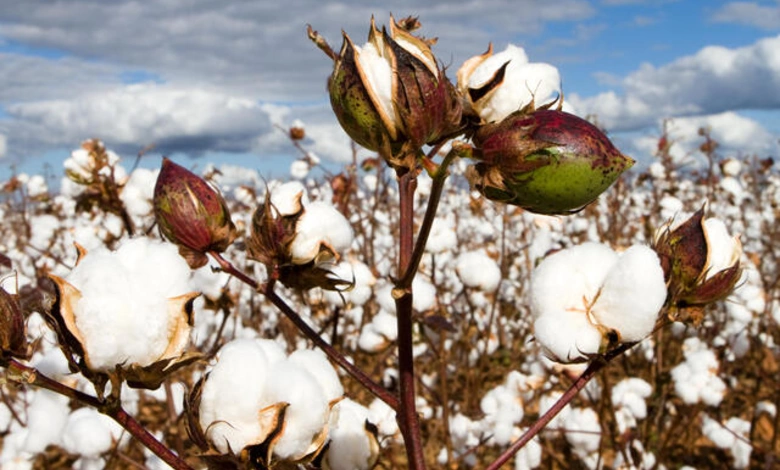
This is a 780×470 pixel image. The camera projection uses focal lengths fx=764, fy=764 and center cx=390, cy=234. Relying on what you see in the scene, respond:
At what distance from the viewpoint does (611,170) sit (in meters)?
0.92

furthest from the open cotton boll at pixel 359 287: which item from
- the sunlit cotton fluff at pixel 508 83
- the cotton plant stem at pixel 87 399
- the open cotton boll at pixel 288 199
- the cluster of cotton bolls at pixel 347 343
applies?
the cotton plant stem at pixel 87 399

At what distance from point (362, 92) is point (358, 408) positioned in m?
0.55

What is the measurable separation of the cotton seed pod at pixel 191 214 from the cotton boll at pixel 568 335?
56cm

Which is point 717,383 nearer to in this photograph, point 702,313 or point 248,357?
point 702,313

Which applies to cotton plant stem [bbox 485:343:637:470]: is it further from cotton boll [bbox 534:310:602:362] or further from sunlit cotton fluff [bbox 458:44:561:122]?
sunlit cotton fluff [bbox 458:44:561:122]

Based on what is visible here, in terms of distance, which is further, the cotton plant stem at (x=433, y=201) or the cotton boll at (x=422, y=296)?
the cotton boll at (x=422, y=296)

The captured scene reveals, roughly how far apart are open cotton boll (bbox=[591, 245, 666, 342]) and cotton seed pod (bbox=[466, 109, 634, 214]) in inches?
4.7

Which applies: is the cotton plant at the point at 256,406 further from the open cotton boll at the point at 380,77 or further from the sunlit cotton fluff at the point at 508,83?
the sunlit cotton fluff at the point at 508,83

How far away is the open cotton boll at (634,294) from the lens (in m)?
0.99

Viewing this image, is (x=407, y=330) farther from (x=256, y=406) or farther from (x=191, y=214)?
(x=191, y=214)

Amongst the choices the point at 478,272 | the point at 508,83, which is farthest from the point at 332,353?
the point at 478,272

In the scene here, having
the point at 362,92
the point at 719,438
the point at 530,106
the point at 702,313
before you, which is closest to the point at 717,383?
the point at 719,438

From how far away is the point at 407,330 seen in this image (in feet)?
3.36

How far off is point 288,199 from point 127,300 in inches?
18.3
